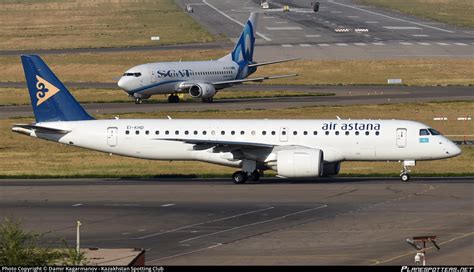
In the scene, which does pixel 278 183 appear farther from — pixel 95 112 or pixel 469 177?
pixel 95 112

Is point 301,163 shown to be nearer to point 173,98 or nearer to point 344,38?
point 173,98

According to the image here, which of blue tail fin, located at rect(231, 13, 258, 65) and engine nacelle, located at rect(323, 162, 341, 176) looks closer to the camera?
engine nacelle, located at rect(323, 162, 341, 176)

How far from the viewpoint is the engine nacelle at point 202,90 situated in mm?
107562

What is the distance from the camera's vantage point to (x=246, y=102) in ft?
354

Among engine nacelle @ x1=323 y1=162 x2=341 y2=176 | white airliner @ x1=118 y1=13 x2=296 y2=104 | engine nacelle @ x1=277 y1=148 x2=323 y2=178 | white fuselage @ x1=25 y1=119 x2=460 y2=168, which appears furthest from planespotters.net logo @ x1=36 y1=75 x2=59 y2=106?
white airliner @ x1=118 y1=13 x2=296 y2=104

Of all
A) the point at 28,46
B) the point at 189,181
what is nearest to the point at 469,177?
the point at 189,181

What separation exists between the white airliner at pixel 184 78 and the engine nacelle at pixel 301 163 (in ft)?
147

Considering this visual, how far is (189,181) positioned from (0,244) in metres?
36.7

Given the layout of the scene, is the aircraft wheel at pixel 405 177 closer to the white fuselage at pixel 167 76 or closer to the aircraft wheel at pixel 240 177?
the aircraft wheel at pixel 240 177

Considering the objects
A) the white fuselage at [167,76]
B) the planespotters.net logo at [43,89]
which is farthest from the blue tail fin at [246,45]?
the planespotters.net logo at [43,89]

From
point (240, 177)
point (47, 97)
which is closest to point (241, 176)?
point (240, 177)

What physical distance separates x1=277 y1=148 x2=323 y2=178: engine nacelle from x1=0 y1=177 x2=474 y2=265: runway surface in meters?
0.93

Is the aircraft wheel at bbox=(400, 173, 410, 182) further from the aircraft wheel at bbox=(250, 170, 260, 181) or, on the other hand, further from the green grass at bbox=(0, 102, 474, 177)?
the aircraft wheel at bbox=(250, 170, 260, 181)

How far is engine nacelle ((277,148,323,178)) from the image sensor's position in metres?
62.7
